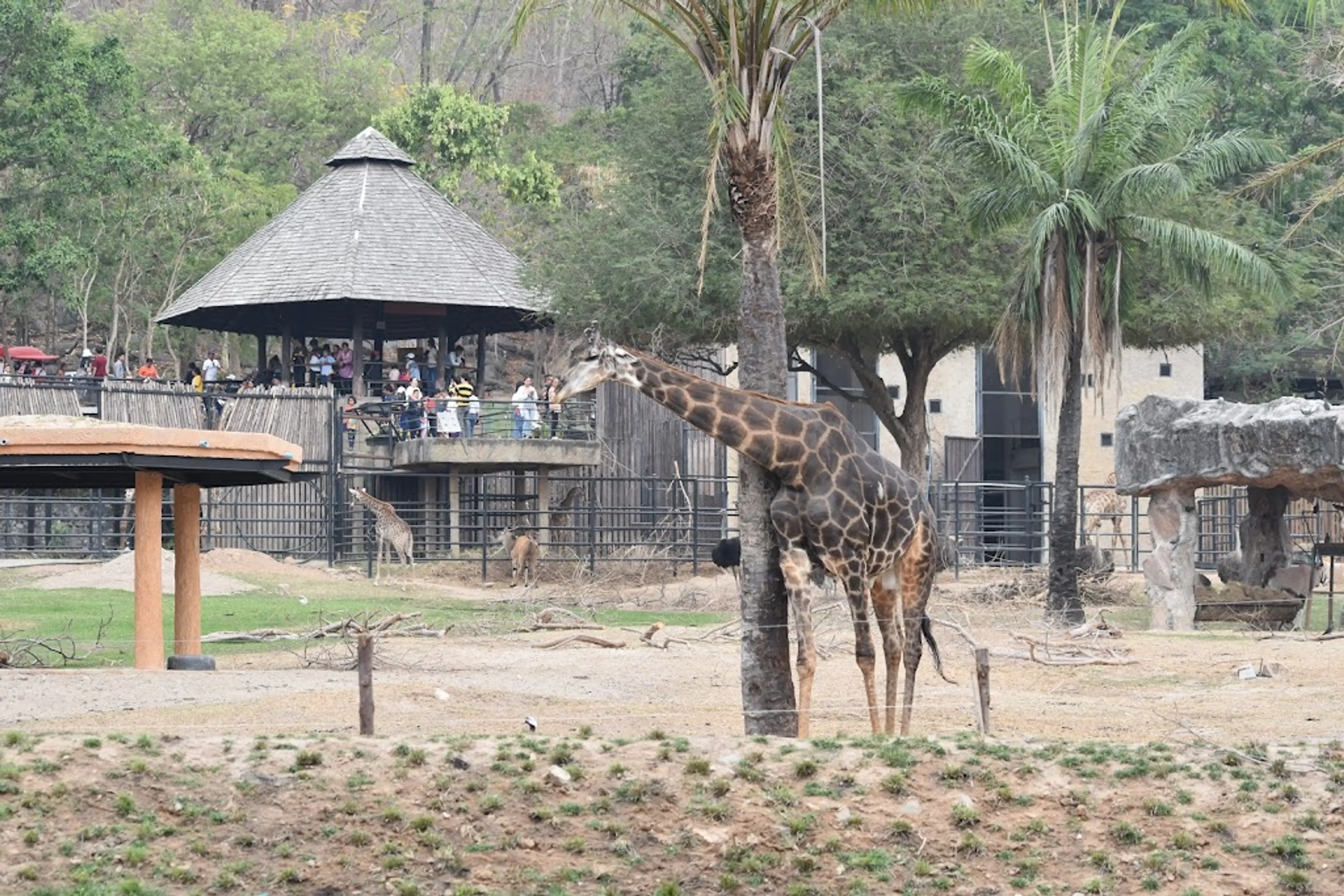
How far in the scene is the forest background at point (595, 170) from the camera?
34031mm

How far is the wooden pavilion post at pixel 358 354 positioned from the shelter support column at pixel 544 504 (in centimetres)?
510

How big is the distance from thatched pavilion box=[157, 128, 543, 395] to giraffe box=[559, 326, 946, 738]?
2585 cm

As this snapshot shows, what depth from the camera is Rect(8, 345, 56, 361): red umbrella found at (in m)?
41.1

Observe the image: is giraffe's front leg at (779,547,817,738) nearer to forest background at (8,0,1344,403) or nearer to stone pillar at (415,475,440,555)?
forest background at (8,0,1344,403)

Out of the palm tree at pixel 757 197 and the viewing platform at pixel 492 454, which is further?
the viewing platform at pixel 492 454

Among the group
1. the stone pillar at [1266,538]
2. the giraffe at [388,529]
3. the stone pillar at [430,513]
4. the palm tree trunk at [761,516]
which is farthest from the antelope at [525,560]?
the palm tree trunk at [761,516]

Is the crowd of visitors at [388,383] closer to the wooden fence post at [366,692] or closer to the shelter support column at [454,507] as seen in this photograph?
the shelter support column at [454,507]

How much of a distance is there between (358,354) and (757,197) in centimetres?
2743

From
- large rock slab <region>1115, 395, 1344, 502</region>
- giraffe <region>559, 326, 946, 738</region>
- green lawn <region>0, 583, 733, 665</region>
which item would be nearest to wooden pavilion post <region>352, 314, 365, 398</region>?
green lawn <region>0, 583, 733, 665</region>

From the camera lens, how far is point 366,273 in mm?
40406

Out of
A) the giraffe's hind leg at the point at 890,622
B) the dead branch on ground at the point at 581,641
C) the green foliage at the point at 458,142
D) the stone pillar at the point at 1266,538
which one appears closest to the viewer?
the giraffe's hind leg at the point at 890,622

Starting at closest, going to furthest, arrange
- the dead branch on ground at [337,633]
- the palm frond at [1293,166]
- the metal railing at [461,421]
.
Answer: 1. the palm frond at [1293,166]
2. the dead branch on ground at [337,633]
3. the metal railing at [461,421]

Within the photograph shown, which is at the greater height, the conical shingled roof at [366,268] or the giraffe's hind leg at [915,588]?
the conical shingled roof at [366,268]

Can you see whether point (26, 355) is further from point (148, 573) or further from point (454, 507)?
point (148, 573)
